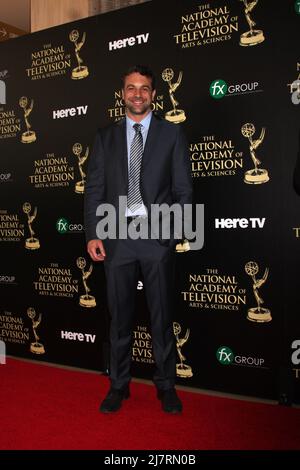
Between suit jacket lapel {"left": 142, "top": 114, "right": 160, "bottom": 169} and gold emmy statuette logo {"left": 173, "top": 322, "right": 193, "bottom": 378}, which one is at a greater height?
suit jacket lapel {"left": 142, "top": 114, "right": 160, "bottom": 169}

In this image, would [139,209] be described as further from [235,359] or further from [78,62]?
[78,62]

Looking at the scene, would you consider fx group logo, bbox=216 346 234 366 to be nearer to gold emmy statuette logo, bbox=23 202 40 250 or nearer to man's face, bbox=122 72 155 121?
man's face, bbox=122 72 155 121

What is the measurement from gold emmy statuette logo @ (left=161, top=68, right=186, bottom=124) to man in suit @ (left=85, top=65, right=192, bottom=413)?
1.31 feet

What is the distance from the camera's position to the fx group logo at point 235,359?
2568 millimetres

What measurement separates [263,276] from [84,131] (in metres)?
1.60

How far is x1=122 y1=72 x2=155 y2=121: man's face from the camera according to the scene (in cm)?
234

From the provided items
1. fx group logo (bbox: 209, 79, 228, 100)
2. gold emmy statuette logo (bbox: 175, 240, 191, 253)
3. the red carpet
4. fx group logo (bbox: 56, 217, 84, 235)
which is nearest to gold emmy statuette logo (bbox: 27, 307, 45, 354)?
the red carpet

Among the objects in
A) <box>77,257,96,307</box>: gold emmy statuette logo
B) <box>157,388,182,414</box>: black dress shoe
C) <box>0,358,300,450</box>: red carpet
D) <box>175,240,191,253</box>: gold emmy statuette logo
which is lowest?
<box>0,358,300,450</box>: red carpet

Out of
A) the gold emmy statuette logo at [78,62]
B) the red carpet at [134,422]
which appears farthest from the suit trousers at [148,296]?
the gold emmy statuette logo at [78,62]

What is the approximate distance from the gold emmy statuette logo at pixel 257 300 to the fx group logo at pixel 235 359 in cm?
23

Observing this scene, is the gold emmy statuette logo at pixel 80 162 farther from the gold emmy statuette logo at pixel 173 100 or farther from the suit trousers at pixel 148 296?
the suit trousers at pixel 148 296

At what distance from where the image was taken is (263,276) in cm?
256

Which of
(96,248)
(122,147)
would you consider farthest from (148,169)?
(96,248)

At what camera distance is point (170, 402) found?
92.2 inches
